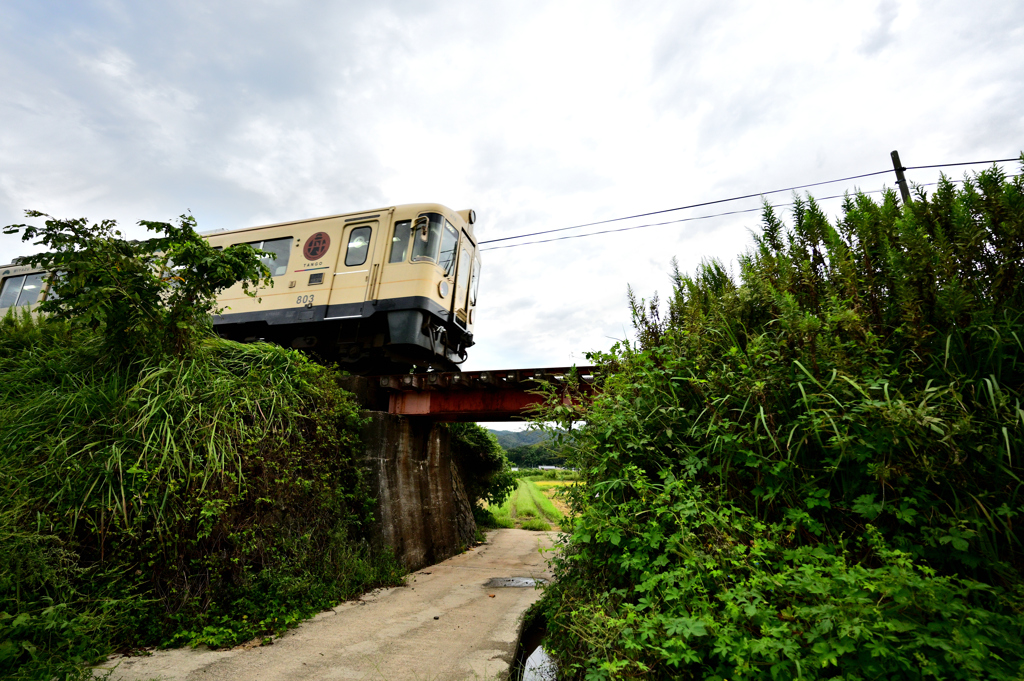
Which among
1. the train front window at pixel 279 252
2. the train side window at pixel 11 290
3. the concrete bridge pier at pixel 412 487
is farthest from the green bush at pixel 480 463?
the train side window at pixel 11 290

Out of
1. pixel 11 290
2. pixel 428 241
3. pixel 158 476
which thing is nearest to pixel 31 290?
pixel 11 290

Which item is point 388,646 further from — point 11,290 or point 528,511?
point 11,290

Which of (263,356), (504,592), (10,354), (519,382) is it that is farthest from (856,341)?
(10,354)

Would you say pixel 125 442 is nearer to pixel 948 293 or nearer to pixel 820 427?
pixel 820 427

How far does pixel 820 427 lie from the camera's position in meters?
2.09

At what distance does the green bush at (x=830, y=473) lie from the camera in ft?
5.19

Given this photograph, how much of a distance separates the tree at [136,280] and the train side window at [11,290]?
915cm

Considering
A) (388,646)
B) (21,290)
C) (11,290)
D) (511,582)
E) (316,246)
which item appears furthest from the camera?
(11,290)

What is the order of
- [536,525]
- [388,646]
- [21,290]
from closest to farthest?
[388,646] → [21,290] → [536,525]

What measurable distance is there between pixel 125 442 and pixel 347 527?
2.55m

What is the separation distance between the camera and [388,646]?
3.80 meters

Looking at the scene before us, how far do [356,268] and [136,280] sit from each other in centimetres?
309

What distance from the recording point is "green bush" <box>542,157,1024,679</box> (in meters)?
1.58

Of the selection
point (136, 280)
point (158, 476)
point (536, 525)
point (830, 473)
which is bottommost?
point (536, 525)
